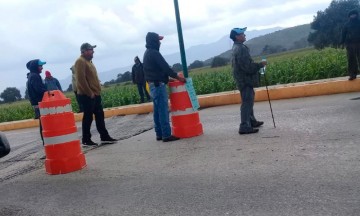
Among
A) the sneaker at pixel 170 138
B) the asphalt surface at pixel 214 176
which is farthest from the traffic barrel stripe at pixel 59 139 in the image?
the sneaker at pixel 170 138

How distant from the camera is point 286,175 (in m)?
5.23

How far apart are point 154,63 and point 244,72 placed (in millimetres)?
1695

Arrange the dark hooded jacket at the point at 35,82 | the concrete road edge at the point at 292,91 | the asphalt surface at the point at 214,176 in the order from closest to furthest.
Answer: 1. the asphalt surface at the point at 214,176
2. the dark hooded jacket at the point at 35,82
3. the concrete road edge at the point at 292,91

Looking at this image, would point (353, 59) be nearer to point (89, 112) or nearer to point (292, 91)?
point (292, 91)

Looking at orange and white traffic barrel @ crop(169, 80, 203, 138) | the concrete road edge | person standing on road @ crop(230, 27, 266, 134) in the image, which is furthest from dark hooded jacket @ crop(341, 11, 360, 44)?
orange and white traffic barrel @ crop(169, 80, 203, 138)

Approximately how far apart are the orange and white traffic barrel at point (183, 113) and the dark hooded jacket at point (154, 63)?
249 mm

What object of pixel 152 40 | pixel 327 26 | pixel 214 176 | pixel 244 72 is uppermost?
pixel 327 26

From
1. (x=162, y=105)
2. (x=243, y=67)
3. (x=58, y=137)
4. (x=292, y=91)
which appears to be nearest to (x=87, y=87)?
(x=162, y=105)

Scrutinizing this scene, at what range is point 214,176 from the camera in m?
5.63

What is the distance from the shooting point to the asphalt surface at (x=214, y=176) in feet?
14.9

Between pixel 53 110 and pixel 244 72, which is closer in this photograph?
pixel 53 110

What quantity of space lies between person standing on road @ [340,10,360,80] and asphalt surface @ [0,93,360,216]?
10.2 ft

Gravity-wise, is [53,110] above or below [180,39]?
below

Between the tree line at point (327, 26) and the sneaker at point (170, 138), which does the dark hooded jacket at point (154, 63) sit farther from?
the tree line at point (327, 26)
